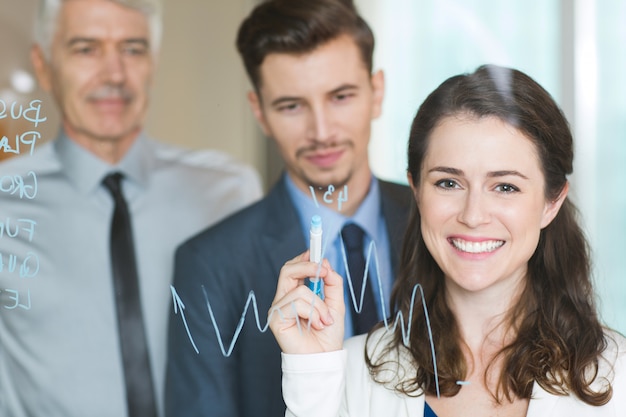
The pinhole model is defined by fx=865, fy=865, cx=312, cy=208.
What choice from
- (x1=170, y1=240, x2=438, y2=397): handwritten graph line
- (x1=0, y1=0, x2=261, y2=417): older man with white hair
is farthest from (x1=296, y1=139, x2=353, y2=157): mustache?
(x1=0, y1=0, x2=261, y2=417): older man with white hair

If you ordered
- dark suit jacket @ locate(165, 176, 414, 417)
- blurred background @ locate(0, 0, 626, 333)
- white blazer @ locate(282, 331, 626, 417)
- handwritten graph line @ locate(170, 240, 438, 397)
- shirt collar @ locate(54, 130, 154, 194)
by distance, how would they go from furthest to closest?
blurred background @ locate(0, 0, 626, 333)
shirt collar @ locate(54, 130, 154, 194)
dark suit jacket @ locate(165, 176, 414, 417)
handwritten graph line @ locate(170, 240, 438, 397)
white blazer @ locate(282, 331, 626, 417)

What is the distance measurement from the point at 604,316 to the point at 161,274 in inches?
32.8

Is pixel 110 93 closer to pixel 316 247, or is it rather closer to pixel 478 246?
pixel 316 247

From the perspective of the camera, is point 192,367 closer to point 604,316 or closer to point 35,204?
point 35,204

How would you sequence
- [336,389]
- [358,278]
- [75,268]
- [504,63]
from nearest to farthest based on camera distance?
[336,389], [358,278], [75,268], [504,63]

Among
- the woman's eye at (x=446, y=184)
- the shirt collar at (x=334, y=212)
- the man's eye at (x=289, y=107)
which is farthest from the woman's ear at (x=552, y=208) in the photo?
the man's eye at (x=289, y=107)

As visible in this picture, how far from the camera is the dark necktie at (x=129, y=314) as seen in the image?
5.07 feet

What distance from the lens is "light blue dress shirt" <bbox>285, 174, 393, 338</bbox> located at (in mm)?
1403

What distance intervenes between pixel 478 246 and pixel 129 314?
28.1 inches

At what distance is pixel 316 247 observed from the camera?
112 centimetres

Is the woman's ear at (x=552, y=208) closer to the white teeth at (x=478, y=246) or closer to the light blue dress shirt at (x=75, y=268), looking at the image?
the white teeth at (x=478, y=246)

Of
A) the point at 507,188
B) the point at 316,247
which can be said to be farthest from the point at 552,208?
the point at 316,247

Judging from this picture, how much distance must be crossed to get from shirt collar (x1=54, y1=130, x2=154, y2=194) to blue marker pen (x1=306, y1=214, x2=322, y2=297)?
22.8 inches

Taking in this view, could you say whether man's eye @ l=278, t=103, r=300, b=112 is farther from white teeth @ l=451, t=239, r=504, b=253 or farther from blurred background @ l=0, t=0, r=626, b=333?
white teeth @ l=451, t=239, r=504, b=253
